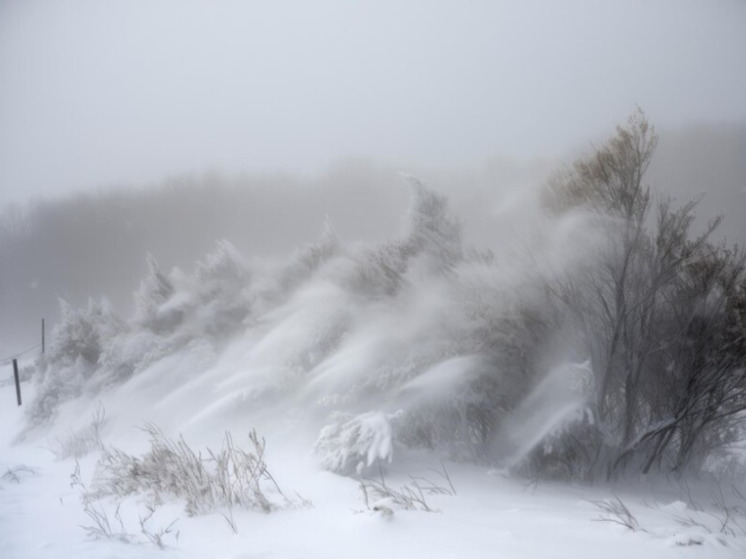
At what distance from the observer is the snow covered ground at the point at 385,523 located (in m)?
3.47

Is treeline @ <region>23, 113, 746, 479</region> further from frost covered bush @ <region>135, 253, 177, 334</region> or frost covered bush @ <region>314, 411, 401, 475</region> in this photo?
frost covered bush @ <region>135, 253, 177, 334</region>

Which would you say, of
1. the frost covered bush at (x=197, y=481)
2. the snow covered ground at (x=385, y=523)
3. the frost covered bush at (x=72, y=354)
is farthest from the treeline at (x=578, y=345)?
the frost covered bush at (x=72, y=354)

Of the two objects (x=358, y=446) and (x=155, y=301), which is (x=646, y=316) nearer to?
(x=358, y=446)

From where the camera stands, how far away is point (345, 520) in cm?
425

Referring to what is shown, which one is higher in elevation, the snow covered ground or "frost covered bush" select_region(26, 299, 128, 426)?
the snow covered ground

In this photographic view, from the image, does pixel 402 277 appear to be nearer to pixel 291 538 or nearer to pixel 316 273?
pixel 316 273

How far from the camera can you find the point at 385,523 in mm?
3855

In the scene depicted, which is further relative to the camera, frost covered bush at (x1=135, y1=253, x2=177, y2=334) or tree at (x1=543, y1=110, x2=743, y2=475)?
frost covered bush at (x1=135, y1=253, x2=177, y2=334)

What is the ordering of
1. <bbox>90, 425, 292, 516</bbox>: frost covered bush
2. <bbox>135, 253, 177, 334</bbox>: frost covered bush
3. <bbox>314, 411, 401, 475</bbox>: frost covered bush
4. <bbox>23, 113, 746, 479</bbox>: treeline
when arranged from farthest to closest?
1. <bbox>135, 253, 177, 334</bbox>: frost covered bush
2. <bbox>23, 113, 746, 479</bbox>: treeline
3. <bbox>314, 411, 401, 475</bbox>: frost covered bush
4. <bbox>90, 425, 292, 516</bbox>: frost covered bush

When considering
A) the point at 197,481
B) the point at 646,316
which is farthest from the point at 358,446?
the point at 646,316

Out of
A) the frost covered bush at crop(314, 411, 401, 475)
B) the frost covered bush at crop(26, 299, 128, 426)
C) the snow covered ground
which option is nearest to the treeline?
the snow covered ground

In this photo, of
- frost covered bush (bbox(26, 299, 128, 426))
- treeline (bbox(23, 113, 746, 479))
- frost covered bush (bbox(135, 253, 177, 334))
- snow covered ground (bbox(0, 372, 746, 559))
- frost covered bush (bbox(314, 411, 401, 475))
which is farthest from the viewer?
frost covered bush (bbox(135, 253, 177, 334))

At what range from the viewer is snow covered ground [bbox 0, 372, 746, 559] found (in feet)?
11.4

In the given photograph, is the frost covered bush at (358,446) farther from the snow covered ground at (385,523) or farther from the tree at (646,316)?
the tree at (646,316)
